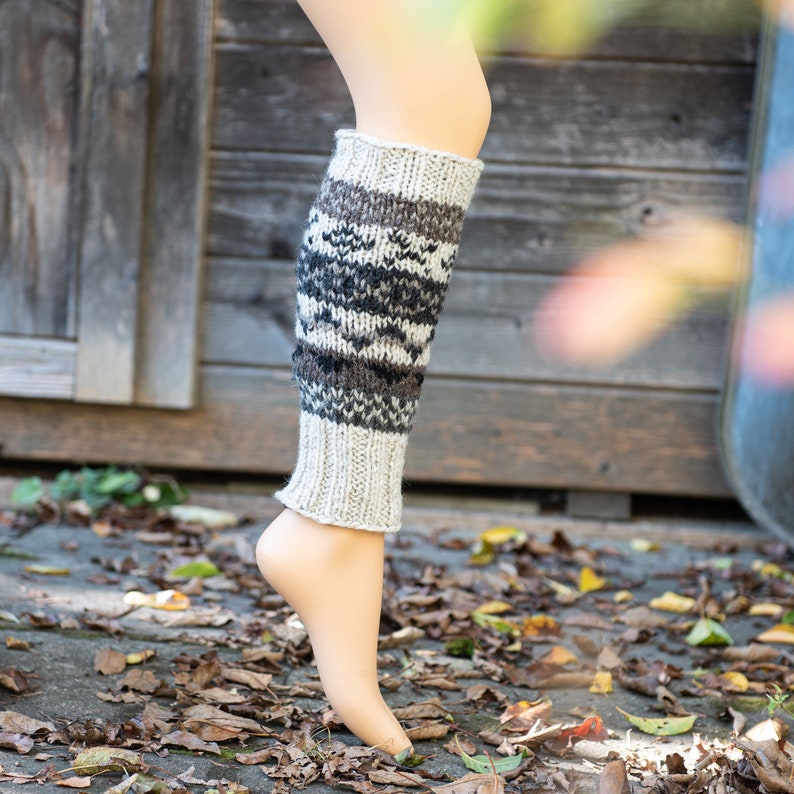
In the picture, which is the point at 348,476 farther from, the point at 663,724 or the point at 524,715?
the point at 663,724

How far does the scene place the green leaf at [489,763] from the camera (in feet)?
3.52

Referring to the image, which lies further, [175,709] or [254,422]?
[254,422]

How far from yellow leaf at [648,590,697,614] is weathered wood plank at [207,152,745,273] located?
849 millimetres

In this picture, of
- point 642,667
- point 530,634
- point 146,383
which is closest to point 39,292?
point 146,383

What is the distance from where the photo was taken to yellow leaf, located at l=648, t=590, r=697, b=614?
180 centimetres

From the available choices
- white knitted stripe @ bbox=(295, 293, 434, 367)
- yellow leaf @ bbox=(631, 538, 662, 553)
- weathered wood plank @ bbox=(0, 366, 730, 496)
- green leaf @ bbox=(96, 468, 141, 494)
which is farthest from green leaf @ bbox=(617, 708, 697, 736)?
green leaf @ bbox=(96, 468, 141, 494)

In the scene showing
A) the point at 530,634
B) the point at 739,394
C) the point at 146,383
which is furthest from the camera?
the point at 146,383

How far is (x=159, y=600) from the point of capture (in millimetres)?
1622

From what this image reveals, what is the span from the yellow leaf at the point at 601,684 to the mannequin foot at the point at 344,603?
372 mm

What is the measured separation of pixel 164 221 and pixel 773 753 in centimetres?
175

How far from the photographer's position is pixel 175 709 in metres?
1.19

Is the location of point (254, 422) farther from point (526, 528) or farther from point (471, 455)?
point (526, 528)

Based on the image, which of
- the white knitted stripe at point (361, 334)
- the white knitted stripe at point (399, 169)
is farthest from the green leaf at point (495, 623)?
the white knitted stripe at point (399, 169)

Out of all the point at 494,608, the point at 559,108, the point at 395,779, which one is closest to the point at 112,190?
the point at 559,108
